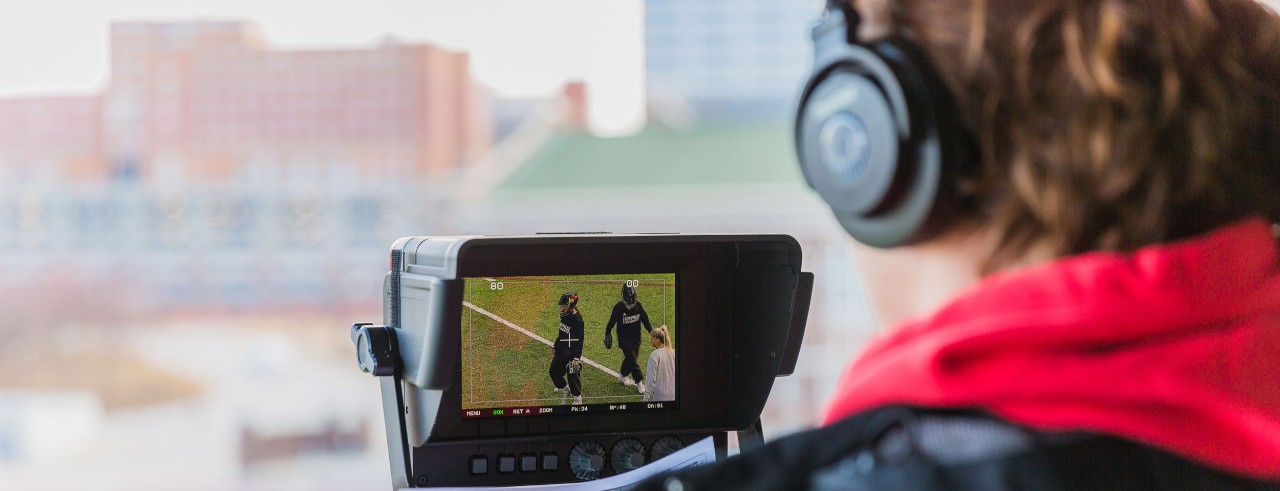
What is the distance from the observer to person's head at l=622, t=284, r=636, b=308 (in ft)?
3.34

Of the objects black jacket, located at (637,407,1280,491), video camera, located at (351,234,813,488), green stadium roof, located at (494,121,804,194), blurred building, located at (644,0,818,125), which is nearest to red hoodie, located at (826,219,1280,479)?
black jacket, located at (637,407,1280,491)

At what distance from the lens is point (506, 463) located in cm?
101

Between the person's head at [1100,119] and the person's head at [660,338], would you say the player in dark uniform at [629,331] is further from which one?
the person's head at [1100,119]

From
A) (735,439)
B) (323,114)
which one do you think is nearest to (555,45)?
(323,114)

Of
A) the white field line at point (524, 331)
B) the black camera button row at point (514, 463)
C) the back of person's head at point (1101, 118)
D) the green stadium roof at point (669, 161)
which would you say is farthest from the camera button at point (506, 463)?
the green stadium roof at point (669, 161)

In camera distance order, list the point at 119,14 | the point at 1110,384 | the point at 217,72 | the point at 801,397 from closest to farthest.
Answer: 1. the point at 1110,384
2. the point at 119,14
3. the point at 217,72
4. the point at 801,397

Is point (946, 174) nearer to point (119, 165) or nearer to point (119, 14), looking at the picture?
point (119, 14)

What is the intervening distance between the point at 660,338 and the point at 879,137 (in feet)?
1.62

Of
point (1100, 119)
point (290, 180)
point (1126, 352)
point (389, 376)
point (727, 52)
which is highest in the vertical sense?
point (727, 52)

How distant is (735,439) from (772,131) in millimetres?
5540

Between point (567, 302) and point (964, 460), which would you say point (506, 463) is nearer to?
point (567, 302)

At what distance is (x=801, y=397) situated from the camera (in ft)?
20.9

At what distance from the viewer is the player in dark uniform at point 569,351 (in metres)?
1.00

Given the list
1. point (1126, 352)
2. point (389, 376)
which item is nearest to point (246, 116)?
point (389, 376)
